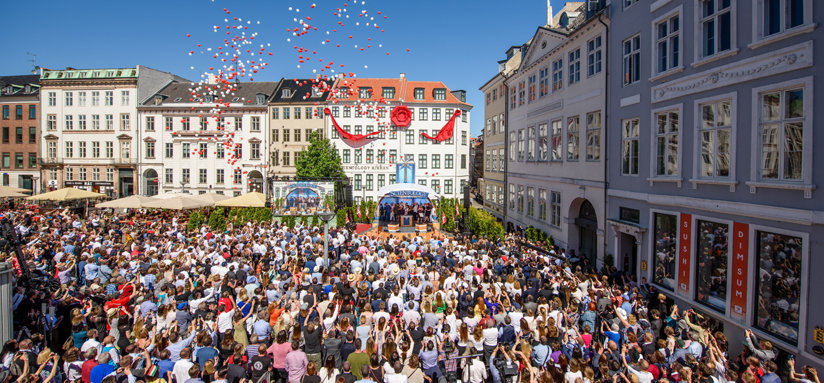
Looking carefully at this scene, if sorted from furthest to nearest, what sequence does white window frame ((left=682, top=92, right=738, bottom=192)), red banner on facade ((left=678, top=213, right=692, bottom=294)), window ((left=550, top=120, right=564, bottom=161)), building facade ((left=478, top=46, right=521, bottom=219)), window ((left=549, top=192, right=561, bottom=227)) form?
building facade ((left=478, top=46, right=521, bottom=219)) → window ((left=549, top=192, right=561, bottom=227)) → window ((left=550, top=120, right=564, bottom=161)) → red banner on facade ((left=678, top=213, right=692, bottom=294)) → white window frame ((left=682, top=92, right=738, bottom=192))

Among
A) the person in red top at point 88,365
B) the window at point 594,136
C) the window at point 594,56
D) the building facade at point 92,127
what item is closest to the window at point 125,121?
the building facade at point 92,127

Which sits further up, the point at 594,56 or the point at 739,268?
the point at 594,56

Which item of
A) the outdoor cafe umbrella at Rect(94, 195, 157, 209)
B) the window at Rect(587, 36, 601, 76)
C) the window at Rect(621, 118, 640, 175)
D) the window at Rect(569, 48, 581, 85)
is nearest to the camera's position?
the window at Rect(621, 118, 640, 175)

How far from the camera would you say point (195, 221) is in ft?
91.8

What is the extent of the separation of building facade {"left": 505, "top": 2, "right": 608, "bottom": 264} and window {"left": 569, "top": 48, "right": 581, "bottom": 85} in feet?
0.15

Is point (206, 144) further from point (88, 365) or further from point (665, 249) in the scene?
point (665, 249)

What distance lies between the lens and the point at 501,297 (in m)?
10.9

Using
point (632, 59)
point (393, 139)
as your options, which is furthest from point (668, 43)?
point (393, 139)

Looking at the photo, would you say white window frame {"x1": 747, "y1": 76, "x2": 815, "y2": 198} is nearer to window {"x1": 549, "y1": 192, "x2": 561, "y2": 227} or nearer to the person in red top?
window {"x1": 549, "y1": 192, "x2": 561, "y2": 227}

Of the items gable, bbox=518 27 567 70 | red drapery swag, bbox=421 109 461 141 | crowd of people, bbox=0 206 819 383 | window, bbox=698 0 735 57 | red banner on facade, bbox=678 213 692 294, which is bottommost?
crowd of people, bbox=0 206 819 383

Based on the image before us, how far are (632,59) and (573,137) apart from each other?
512cm

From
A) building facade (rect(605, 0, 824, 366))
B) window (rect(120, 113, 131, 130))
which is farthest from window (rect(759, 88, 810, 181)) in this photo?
window (rect(120, 113, 131, 130))

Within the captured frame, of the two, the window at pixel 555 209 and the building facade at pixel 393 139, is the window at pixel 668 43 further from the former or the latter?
the building facade at pixel 393 139

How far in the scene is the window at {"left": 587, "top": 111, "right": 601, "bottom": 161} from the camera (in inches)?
695
